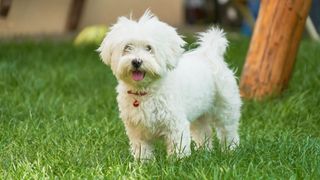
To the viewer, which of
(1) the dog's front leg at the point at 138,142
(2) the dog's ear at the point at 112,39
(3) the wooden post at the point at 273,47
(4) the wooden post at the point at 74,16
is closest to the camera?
(2) the dog's ear at the point at 112,39

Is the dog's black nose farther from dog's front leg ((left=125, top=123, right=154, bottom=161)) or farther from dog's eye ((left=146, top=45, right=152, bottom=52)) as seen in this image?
dog's front leg ((left=125, top=123, right=154, bottom=161))

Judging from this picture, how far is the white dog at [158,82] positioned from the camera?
14.0 ft

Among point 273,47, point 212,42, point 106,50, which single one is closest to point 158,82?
point 106,50

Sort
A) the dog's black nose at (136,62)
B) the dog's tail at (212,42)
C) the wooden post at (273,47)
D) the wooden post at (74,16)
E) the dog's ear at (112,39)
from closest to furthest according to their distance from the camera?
the dog's black nose at (136,62) < the dog's ear at (112,39) < the dog's tail at (212,42) < the wooden post at (273,47) < the wooden post at (74,16)

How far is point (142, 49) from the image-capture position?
4.30 m

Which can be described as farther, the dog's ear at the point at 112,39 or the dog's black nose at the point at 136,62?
the dog's ear at the point at 112,39

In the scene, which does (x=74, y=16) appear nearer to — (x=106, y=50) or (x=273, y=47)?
(x=273, y=47)

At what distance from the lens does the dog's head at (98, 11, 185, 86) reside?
424cm

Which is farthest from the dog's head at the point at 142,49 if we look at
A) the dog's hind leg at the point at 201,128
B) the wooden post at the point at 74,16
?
the wooden post at the point at 74,16

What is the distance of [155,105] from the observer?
449cm

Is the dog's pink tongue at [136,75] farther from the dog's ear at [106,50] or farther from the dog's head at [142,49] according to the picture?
the dog's ear at [106,50]

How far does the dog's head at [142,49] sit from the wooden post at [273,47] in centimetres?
250

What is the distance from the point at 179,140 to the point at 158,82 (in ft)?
1.18

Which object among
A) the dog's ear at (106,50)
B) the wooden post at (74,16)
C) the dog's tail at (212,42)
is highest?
the wooden post at (74,16)
